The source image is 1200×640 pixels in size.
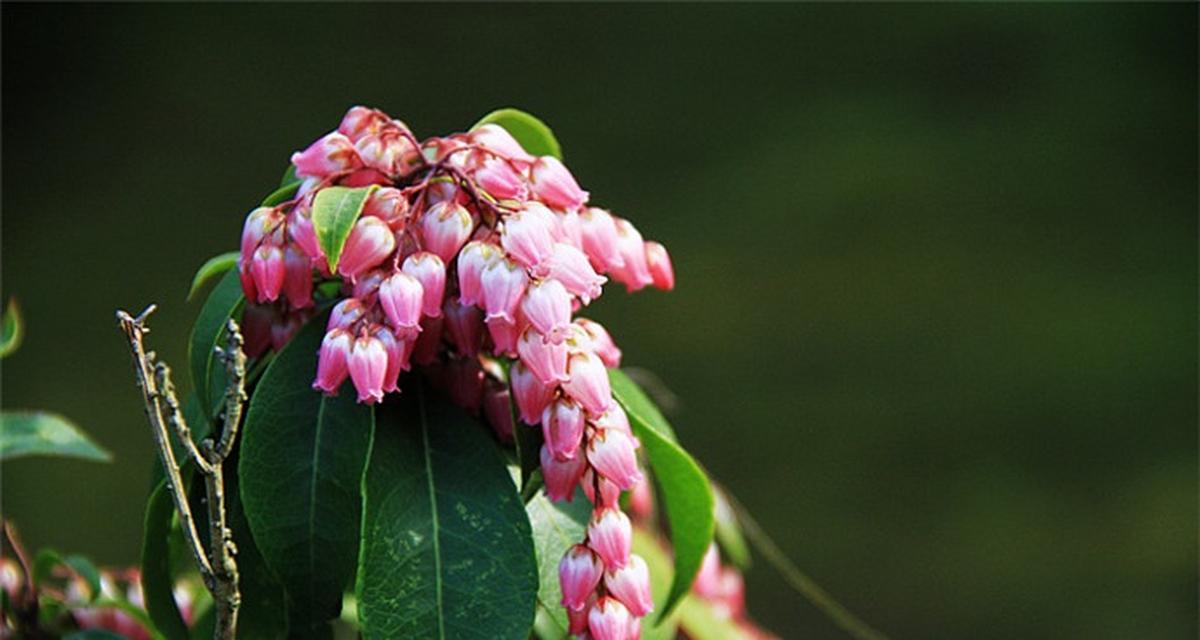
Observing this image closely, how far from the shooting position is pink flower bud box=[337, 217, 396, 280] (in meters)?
0.64

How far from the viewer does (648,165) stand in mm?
3361

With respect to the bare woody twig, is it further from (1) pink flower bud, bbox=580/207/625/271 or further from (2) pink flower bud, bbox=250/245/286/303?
(1) pink flower bud, bbox=580/207/625/271

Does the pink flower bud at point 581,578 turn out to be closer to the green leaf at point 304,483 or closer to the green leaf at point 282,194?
the green leaf at point 304,483

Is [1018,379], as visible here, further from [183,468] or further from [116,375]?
[183,468]

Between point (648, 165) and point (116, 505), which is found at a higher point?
point (648, 165)

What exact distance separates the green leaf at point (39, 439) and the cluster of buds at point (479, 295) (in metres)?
0.26

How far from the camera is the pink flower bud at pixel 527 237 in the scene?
0.62 meters

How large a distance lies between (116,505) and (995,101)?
7.30 feet

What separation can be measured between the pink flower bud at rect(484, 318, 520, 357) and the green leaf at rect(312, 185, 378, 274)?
0.07 m

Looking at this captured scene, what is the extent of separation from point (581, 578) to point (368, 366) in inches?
5.4

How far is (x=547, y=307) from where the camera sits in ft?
2.05

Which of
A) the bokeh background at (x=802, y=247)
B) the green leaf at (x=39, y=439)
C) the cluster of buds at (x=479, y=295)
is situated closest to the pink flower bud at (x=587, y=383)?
the cluster of buds at (x=479, y=295)

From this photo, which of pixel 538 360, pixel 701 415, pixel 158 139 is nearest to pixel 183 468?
pixel 538 360

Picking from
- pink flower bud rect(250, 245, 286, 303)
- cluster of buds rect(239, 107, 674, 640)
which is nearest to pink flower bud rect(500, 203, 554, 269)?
cluster of buds rect(239, 107, 674, 640)
